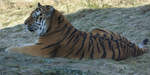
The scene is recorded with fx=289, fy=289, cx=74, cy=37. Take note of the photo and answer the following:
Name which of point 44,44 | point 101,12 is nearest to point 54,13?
point 44,44

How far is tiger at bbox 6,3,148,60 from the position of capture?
199 inches

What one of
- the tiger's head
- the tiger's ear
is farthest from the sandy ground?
the tiger's ear

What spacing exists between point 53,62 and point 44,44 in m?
0.92

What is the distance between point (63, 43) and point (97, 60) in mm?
696

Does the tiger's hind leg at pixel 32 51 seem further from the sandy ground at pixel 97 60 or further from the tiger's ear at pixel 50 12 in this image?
the tiger's ear at pixel 50 12

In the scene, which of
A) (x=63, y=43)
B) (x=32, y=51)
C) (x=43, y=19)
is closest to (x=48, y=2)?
(x=43, y=19)

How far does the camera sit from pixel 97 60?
4.85 metres

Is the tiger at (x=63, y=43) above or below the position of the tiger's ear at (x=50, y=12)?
below

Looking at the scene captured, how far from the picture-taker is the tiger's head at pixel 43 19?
5.22 metres

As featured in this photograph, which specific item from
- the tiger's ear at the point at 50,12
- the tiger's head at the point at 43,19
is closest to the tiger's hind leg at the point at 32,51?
the tiger's head at the point at 43,19

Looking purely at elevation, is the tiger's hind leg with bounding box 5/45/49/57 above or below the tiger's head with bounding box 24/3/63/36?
below

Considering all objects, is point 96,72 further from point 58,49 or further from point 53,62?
point 58,49

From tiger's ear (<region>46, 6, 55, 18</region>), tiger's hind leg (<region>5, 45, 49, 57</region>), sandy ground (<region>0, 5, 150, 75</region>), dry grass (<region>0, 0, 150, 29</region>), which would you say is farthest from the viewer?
dry grass (<region>0, 0, 150, 29</region>)

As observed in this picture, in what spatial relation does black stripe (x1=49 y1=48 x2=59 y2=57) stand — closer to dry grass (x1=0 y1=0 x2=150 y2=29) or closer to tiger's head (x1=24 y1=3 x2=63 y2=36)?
tiger's head (x1=24 y1=3 x2=63 y2=36)
